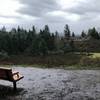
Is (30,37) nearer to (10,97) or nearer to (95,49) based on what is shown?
(95,49)

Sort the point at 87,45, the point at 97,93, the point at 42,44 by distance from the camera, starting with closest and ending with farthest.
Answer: the point at 97,93
the point at 42,44
the point at 87,45

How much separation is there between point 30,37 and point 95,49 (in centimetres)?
2686

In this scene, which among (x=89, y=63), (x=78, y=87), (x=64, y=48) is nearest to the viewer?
(x=78, y=87)

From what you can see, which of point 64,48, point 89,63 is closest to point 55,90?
point 89,63

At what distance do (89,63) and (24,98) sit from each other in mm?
40628

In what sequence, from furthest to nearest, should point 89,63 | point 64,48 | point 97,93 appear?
point 64,48, point 89,63, point 97,93

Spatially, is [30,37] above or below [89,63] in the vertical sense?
above

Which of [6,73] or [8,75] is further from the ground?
[6,73]

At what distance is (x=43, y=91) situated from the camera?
2988 centimetres

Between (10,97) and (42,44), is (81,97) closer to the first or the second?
(10,97)

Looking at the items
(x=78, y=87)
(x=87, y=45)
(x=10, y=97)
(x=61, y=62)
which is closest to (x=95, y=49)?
(x=87, y=45)

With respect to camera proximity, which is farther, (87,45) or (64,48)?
(87,45)

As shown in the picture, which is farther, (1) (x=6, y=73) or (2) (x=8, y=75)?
(1) (x=6, y=73)

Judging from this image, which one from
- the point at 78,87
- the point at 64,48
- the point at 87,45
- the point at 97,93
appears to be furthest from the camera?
the point at 87,45
